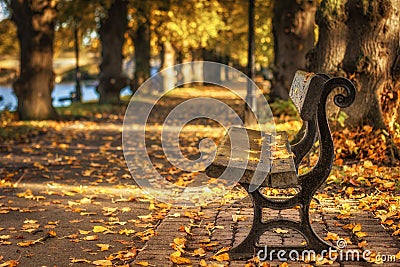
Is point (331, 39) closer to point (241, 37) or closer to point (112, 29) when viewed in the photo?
point (112, 29)

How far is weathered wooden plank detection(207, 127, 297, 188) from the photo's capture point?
18.6ft

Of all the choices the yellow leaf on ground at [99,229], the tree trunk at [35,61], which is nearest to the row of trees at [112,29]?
the tree trunk at [35,61]

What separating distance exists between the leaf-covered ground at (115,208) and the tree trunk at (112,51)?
14965 millimetres

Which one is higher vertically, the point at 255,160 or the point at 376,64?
the point at 376,64

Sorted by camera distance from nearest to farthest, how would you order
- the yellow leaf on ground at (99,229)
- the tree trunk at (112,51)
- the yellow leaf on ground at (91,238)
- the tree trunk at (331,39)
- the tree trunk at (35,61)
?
the yellow leaf on ground at (91,238) → the yellow leaf on ground at (99,229) → the tree trunk at (331,39) → the tree trunk at (35,61) → the tree trunk at (112,51)

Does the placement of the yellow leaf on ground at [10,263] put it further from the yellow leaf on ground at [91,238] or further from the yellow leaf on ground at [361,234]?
the yellow leaf on ground at [361,234]

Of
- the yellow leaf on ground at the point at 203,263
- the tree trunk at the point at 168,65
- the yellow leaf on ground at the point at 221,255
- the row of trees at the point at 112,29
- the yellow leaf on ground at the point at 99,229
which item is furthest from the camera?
the tree trunk at the point at 168,65

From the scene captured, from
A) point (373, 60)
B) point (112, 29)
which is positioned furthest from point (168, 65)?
point (373, 60)

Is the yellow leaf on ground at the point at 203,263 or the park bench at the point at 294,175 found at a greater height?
the park bench at the point at 294,175

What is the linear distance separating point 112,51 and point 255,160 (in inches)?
901

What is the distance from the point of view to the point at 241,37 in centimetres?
4828

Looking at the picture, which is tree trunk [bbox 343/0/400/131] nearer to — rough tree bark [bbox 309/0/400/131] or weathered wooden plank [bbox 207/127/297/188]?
rough tree bark [bbox 309/0/400/131]

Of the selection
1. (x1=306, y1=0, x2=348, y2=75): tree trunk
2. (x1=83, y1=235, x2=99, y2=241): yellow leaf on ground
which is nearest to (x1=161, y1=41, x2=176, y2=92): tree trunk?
(x1=306, y1=0, x2=348, y2=75): tree trunk

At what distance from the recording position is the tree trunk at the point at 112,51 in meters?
28.3
